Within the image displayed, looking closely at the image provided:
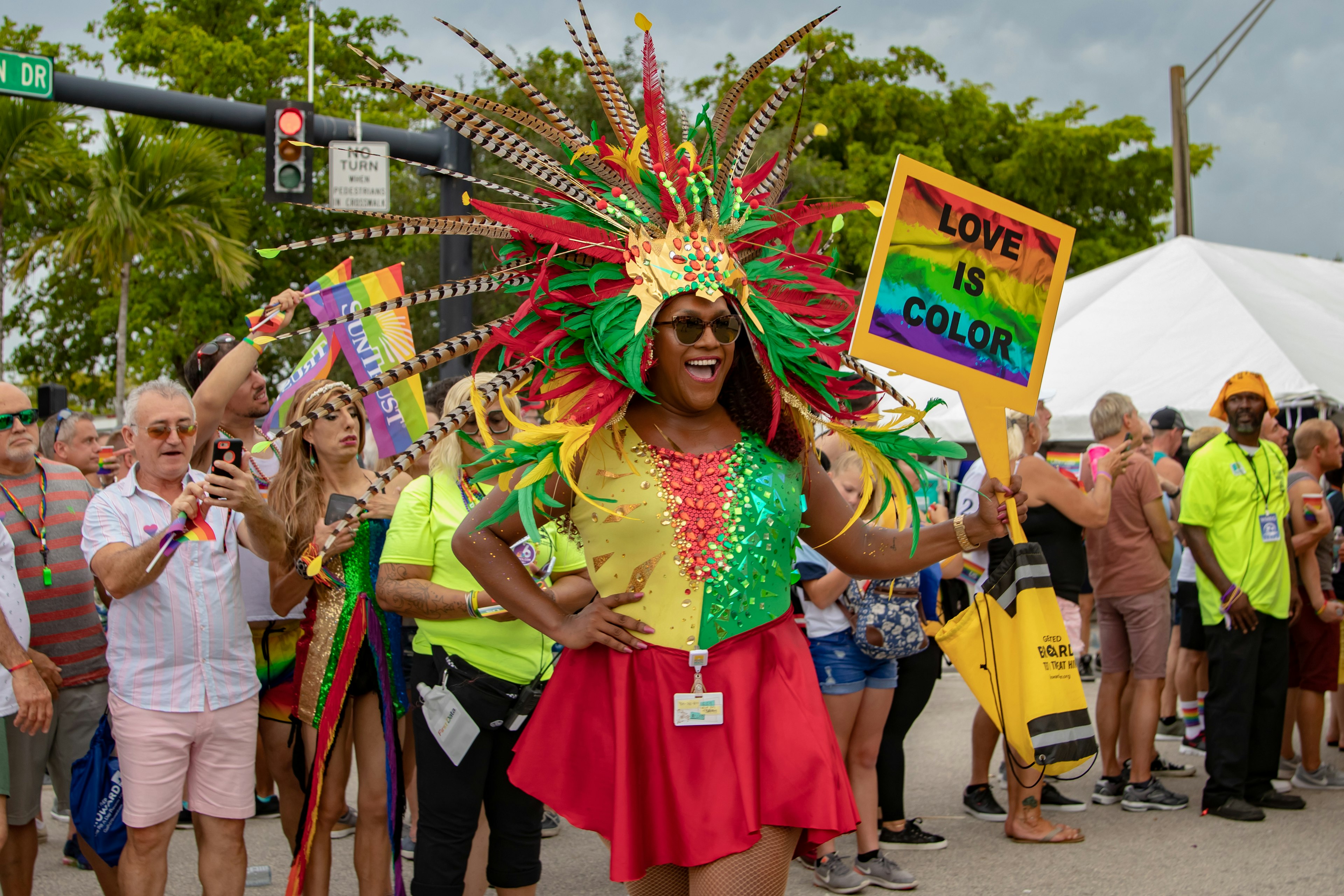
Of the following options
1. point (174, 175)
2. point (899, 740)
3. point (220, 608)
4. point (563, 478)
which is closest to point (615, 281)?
point (563, 478)

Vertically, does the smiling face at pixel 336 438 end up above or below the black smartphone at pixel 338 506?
above

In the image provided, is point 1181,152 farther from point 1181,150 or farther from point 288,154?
point 288,154

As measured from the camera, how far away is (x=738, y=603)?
2.85 metres

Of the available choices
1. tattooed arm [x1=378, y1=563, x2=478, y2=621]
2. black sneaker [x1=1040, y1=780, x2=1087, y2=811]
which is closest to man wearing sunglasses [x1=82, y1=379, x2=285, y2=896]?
tattooed arm [x1=378, y1=563, x2=478, y2=621]

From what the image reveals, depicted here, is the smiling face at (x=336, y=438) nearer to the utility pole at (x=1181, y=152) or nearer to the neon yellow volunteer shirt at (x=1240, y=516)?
the neon yellow volunteer shirt at (x=1240, y=516)

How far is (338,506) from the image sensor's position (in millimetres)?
4234

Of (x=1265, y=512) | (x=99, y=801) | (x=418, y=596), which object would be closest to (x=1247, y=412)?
(x=1265, y=512)

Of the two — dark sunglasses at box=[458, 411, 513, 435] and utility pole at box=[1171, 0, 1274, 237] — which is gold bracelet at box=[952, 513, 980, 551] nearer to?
dark sunglasses at box=[458, 411, 513, 435]

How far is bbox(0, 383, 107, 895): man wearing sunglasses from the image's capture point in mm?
4312

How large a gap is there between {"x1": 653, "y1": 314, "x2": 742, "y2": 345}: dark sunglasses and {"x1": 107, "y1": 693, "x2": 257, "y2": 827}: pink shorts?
2.17m

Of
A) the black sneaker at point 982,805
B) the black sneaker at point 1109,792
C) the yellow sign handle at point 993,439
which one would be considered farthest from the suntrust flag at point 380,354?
the black sneaker at point 1109,792

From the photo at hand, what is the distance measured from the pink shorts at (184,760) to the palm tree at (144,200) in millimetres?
12501

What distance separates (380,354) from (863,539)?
10.2 ft

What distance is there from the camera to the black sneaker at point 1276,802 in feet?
Result: 20.4
